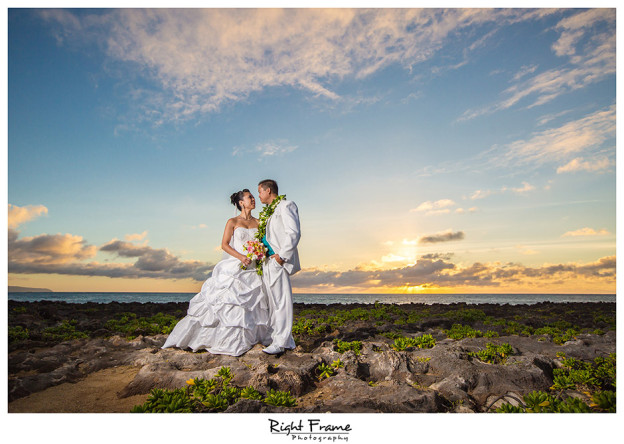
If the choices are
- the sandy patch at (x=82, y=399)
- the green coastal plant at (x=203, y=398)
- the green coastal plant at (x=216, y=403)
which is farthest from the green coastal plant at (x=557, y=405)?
the sandy patch at (x=82, y=399)

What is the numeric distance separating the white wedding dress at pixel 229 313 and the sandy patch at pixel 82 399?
1.35 m

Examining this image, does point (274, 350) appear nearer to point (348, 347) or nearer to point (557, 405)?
point (348, 347)

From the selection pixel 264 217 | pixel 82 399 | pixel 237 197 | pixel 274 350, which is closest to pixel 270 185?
pixel 264 217

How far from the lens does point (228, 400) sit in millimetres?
4492

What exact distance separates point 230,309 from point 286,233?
1774 millimetres

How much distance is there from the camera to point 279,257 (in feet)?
21.3

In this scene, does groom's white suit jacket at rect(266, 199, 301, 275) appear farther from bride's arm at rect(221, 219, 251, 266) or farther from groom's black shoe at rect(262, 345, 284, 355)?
groom's black shoe at rect(262, 345, 284, 355)

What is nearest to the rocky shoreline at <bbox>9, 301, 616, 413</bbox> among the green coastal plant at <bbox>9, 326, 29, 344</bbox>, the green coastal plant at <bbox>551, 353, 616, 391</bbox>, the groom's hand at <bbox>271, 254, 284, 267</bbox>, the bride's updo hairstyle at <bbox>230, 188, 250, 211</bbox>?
the green coastal plant at <bbox>9, 326, 29, 344</bbox>

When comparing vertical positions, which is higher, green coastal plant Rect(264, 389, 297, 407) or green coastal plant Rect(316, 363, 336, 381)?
green coastal plant Rect(264, 389, 297, 407)

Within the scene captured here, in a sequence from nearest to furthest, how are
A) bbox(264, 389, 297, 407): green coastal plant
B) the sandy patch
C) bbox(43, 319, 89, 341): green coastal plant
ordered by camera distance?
bbox(264, 389, 297, 407): green coastal plant < the sandy patch < bbox(43, 319, 89, 341): green coastal plant

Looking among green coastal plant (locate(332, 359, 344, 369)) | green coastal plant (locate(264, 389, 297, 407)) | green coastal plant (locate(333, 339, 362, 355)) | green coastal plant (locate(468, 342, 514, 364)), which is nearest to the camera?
green coastal plant (locate(264, 389, 297, 407))

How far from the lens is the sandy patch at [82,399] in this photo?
482 cm

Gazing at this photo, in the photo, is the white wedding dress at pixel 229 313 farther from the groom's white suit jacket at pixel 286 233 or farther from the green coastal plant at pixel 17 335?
the green coastal plant at pixel 17 335

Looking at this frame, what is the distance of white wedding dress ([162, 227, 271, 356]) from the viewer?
22.1ft
